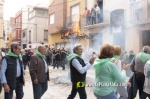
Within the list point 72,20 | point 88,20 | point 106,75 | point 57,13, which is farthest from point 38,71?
point 57,13

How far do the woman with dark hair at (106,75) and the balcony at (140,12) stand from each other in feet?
35.8

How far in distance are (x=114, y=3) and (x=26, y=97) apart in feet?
39.0

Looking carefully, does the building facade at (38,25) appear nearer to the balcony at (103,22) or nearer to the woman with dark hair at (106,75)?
the balcony at (103,22)

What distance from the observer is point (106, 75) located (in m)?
3.39

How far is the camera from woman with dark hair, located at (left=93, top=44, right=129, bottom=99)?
336 centimetres

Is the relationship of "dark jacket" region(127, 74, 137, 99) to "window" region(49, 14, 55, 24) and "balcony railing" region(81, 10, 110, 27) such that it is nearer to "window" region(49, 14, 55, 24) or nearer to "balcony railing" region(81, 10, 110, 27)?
"balcony railing" region(81, 10, 110, 27)

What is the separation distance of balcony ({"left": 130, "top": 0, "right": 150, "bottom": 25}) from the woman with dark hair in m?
10.9

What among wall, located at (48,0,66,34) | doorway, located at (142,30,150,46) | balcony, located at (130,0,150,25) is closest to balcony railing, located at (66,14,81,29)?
wall, located at (48,0,66,34)

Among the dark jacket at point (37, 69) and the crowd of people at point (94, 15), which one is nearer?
the dark jacket at point (37, 69)

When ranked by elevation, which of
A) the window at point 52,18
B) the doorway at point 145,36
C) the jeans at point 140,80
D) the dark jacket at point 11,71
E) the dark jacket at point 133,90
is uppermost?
the window at point 52,18

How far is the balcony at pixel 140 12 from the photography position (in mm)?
13750

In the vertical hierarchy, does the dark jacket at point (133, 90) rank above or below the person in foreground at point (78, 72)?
below

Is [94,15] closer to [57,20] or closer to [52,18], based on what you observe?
[57,20]

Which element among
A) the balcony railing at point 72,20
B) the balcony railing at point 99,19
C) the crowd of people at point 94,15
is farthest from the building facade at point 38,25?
the crowd of people at point 94,15
